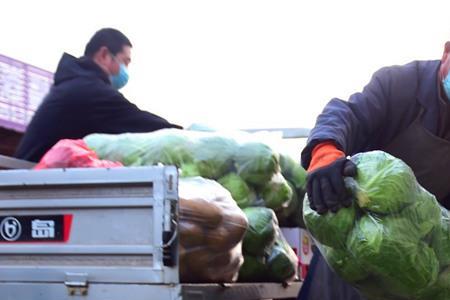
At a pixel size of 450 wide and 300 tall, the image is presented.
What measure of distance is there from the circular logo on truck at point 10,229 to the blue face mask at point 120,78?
94.1 inches

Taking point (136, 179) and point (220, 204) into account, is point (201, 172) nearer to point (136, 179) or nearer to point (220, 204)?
point (220, 204)

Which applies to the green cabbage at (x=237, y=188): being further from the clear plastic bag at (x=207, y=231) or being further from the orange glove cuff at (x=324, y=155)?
the orange glove cuff at (x=324, y=155)

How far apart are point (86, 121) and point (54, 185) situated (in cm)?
182

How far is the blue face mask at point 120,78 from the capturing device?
16.9ft

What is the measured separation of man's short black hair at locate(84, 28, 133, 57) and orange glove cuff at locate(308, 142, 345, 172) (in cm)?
274

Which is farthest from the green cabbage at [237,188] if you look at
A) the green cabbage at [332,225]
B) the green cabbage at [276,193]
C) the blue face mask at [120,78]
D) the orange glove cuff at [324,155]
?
the blue face mask at [120,78]

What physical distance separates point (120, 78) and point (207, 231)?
2430 millimetres

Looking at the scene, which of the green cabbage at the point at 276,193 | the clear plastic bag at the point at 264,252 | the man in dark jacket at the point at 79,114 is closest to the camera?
the clear plastic bag at the point at 264,252

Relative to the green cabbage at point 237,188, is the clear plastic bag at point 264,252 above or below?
below

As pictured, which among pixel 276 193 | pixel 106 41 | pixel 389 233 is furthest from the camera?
pixel 106 41

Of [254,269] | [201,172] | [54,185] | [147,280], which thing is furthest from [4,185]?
[254,269]

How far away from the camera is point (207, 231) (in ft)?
9.89

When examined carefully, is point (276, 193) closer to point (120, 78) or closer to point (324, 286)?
point (324, 286)

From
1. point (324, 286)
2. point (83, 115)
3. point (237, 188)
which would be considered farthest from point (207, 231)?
point (83, 115)
